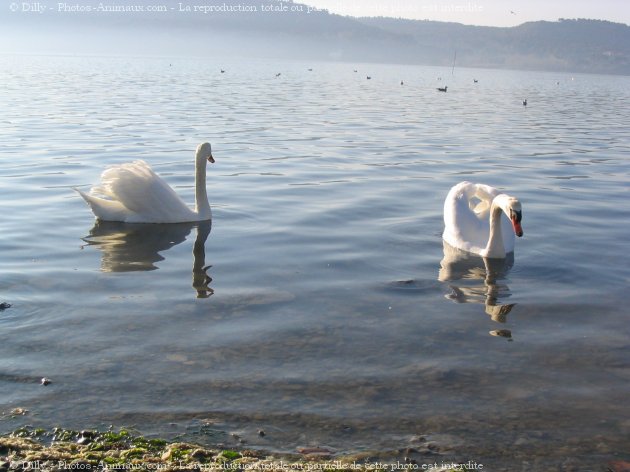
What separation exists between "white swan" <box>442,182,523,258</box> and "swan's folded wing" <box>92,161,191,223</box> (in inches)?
167

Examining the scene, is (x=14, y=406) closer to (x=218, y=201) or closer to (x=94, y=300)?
(x=94, y=300)

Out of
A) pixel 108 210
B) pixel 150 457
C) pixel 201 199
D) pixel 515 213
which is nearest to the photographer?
pixel 150 457

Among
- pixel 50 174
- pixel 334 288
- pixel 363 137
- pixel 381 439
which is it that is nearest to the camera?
pixel 381 439

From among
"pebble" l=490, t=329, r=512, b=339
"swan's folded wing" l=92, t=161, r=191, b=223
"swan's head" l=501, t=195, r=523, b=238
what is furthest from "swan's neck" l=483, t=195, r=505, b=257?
"swan's folded wing" l=92, t=161, r=191, b=223

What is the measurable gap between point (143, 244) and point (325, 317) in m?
4.10

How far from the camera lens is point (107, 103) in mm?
36969

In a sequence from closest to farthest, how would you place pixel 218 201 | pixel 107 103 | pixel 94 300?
pixel 94 300
pixel 218 201
pixel 107 103

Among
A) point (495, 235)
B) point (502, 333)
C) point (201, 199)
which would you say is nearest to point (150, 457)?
point (502, 333)

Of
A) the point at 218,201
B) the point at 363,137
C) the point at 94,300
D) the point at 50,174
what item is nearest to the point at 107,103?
the point at 363,137

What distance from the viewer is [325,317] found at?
8.51 meters

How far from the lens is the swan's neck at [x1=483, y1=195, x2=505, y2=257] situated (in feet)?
35.5

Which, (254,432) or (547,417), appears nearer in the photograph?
(254,432)

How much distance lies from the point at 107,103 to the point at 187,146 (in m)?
15.9

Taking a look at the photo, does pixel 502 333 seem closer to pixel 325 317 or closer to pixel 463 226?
pixel 325 317
